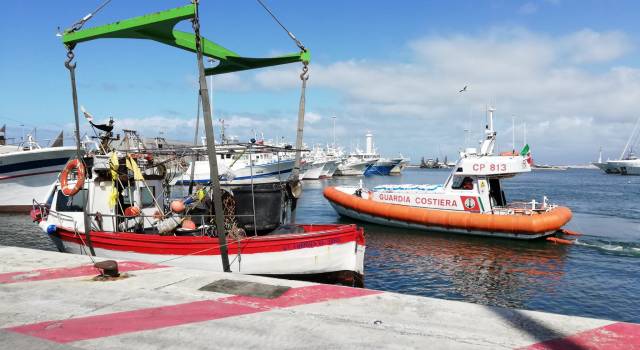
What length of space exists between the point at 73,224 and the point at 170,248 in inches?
149

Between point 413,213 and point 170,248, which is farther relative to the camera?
point 413,213

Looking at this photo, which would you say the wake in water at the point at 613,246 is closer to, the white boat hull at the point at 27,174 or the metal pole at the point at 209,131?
the metal pole at the point at 209,131

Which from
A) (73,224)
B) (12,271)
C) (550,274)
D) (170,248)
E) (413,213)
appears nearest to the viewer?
(12,271)

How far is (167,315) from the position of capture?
519 cm

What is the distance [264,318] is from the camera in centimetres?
500

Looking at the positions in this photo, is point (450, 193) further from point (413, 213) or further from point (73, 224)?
point (73, 224)

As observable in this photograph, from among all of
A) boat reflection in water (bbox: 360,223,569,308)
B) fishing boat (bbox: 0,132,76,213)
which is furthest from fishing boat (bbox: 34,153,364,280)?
fishing boat (bbox: 0,132,76,213)

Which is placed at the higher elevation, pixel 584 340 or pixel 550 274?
pixel 584 340

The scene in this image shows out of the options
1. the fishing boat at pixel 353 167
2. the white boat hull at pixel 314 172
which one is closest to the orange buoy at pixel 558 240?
the white boat hull at pixel 314 172

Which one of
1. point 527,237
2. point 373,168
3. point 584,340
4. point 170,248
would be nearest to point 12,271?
point 170,248

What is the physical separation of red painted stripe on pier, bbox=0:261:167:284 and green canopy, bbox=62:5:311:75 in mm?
4743

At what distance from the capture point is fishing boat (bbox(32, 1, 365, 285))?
30.5ft

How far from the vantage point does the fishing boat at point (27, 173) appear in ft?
87.9

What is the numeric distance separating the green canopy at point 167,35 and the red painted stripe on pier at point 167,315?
18.7 ft
